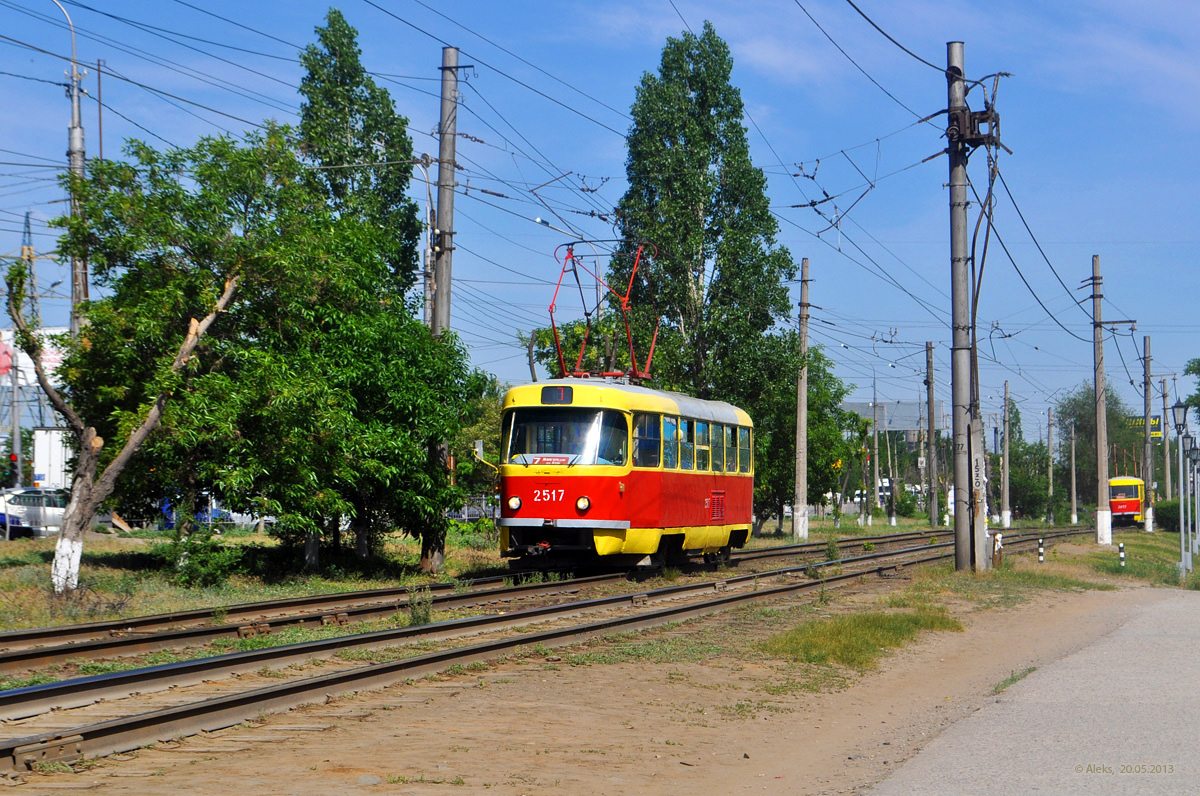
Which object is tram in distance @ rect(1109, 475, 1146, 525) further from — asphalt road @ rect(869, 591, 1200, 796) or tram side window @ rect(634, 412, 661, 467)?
asphalt road @ rect(869, 591, 1200, 796)

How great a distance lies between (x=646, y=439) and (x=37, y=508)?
23859 mm

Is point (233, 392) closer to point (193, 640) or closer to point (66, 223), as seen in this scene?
point (66, 223)

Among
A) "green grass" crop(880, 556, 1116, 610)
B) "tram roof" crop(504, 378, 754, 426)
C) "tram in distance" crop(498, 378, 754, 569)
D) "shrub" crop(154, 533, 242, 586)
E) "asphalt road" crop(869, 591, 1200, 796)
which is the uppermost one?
"tram roof" crop(504, 378, 754, 426)

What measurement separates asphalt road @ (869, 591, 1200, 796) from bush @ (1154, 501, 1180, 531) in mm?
61142

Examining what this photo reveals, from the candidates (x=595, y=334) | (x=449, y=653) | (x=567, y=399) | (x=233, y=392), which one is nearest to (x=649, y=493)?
(x=567, y=399)

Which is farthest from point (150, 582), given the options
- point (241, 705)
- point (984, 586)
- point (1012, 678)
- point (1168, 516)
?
point (1168, 516)

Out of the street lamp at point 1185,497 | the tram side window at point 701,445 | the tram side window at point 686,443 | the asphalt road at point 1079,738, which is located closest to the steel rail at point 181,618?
the tram side window at point 686,443

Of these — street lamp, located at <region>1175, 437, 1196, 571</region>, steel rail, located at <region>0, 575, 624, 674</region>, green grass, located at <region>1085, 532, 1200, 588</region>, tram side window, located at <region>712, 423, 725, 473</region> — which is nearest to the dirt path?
steel rail, located at <region>0, 575, 624, 674</region>

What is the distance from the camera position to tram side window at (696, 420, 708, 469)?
22528mm

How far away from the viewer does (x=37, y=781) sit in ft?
21.6

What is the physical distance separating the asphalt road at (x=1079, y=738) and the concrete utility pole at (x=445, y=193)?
43.2ft

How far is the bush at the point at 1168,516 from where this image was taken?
67688mm

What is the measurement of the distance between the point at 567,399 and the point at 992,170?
11025 mm

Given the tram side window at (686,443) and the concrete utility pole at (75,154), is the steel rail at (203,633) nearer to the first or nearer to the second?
the tram side window at (686,443)
